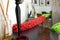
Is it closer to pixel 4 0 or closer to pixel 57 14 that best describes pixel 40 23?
pixel 57 14

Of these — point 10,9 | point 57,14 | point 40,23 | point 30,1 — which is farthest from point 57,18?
point 10,9

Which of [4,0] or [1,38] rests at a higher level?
[4,0]

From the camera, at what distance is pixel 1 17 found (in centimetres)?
72

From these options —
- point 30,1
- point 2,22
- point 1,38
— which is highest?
point 30,1

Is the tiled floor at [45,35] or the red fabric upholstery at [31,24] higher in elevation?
the red fabric upholstery at [31,24]

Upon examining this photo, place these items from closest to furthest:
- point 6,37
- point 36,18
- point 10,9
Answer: point 6,37
point 10,9
point 36,18

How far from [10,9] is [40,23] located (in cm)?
28

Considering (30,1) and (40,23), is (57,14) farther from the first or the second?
(30,1)

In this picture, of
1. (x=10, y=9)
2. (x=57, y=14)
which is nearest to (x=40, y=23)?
(x=57, y=14)

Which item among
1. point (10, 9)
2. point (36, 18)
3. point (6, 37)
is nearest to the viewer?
point (6, 37)

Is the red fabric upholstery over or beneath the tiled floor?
over

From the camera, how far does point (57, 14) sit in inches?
36.4

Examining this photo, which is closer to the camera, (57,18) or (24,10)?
(57,18)

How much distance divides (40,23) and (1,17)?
355mm
